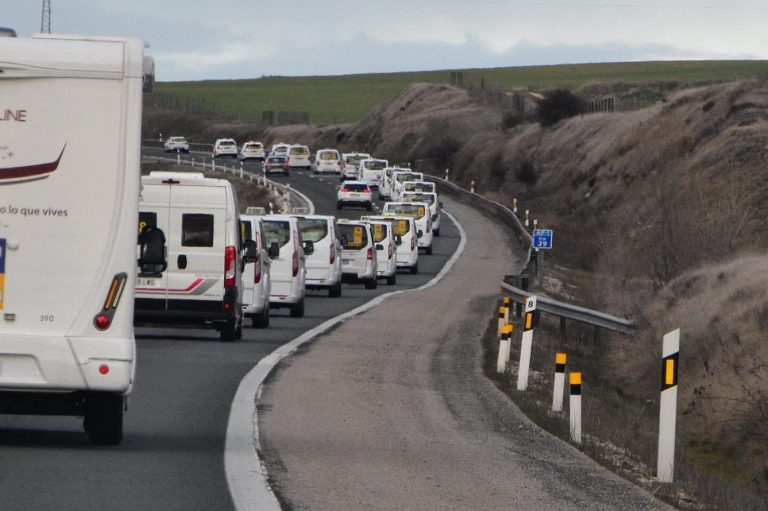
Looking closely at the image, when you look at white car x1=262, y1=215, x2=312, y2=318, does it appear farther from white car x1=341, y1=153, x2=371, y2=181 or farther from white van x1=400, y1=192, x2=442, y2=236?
white car x1=341, y1=153, x2=371, y2=181

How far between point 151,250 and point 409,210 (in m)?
42.5

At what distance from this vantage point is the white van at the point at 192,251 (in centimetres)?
2161

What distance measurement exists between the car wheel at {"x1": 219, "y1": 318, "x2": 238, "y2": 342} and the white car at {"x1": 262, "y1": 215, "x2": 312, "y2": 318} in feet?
18.8

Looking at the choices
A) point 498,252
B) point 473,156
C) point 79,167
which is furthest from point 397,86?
point 79,167

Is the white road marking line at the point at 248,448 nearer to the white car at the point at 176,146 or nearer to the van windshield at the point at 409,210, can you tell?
the van windshield at the point at 409,210

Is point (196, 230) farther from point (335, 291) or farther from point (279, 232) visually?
→ point (335, 291)

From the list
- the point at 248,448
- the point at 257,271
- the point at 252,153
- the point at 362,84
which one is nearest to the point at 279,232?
the point at 257,271

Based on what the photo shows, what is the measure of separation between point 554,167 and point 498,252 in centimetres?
2277

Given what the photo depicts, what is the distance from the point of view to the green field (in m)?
145

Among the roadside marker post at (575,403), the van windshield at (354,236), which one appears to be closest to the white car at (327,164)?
the van windshield at (354,236)

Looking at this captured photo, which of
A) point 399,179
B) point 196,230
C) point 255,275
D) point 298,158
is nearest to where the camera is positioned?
point 196,230

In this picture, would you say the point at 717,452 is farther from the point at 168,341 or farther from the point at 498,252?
the point at 498,252

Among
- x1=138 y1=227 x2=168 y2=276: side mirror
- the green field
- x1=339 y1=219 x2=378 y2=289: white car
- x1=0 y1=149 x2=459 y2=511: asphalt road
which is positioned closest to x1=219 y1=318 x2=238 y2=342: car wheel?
x1=0 y1=149 x2=459 y2=511: asphalt road

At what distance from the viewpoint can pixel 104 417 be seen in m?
11.3
